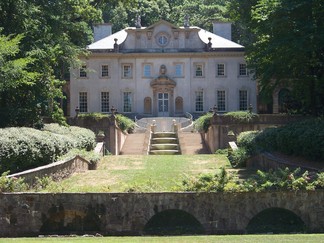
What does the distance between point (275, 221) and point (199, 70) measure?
39.8 m

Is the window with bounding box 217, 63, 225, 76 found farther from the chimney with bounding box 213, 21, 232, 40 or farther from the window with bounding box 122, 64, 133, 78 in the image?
the window with bounding box 122, 64, 133, 78

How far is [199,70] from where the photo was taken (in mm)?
53000

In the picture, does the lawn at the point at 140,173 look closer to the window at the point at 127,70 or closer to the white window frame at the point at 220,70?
the window at the point at 127,70

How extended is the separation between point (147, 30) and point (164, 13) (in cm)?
1950

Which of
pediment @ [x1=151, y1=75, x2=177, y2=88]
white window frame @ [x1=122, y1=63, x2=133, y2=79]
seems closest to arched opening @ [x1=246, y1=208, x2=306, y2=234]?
pediment @ [x1=151, y1=75, x2=177, y2=88]

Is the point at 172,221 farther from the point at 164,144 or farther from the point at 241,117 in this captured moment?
the point at 164,144

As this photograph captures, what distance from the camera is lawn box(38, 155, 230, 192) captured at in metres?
15.0

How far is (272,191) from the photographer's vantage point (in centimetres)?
1390

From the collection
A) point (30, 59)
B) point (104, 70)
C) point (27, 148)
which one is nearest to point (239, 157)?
point (30, 59)

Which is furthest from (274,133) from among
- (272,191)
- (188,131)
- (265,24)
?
(188,131)

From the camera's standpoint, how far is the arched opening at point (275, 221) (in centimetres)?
1357

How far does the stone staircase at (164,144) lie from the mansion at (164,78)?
12.4m

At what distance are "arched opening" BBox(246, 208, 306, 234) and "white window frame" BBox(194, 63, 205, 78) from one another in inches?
1553

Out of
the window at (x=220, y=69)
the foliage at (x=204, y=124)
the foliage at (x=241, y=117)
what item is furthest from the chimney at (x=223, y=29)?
the foliage at (x=241, y=117)
